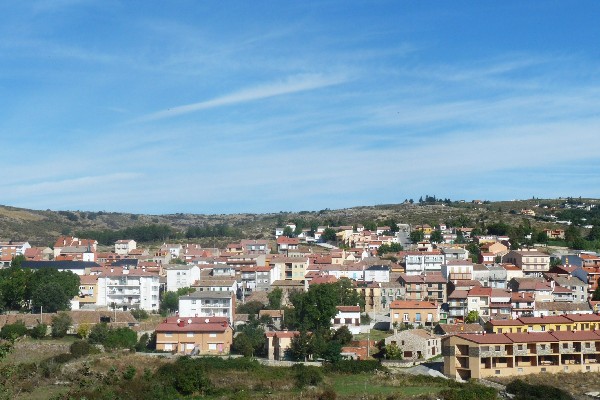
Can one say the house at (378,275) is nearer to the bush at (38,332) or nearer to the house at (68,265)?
the house at (68,265)

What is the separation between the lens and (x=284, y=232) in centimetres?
8675

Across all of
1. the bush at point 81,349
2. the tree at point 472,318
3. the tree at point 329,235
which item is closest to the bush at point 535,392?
the tree at point 472,318

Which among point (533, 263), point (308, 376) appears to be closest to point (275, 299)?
point (308, 376)

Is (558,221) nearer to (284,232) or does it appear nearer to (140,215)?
(284,232)

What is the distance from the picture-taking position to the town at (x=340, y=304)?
35188 mm

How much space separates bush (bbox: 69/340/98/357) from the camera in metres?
36.2

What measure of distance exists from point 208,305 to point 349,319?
353 inches

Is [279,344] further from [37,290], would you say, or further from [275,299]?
[37,290]

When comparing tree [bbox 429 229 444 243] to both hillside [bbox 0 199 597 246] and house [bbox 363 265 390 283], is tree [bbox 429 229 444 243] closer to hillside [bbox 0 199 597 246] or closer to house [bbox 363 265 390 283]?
hillside [bbox 0 199 597 246]

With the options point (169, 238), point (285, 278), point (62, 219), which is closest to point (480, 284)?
point (285, 278)

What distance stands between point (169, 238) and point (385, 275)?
142ft

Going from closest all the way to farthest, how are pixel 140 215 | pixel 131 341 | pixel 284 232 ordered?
pixel 131 341, pixel 284 232, pixel 140 215

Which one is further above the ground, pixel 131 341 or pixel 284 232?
pixel 284 232

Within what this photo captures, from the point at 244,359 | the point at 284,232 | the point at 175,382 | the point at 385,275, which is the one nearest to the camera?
the point at 175,382
